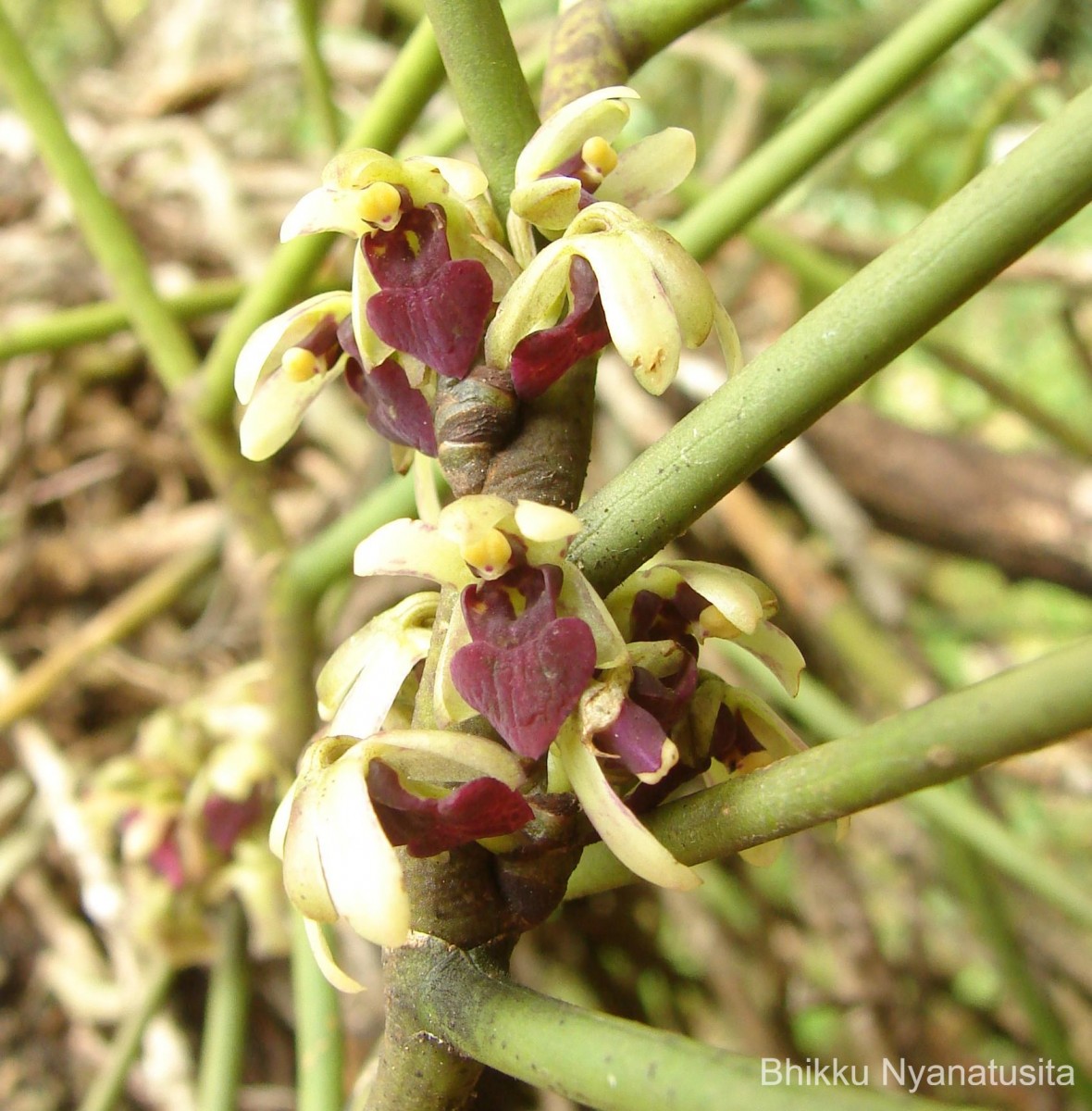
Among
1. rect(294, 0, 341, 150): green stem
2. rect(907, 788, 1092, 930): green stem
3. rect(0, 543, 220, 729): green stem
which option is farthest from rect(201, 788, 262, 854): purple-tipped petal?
rect(294, 0, 341, 150): green stem

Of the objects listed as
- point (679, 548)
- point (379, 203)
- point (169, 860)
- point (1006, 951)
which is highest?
point (379, 203)

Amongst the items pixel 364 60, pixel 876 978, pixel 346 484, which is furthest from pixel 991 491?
pixel 364 60

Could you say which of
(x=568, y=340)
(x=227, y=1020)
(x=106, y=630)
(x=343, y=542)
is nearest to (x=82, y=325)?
(x=106, y=630)

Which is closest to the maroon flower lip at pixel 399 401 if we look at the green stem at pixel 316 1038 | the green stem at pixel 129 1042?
the green stem at pixel 316 1038

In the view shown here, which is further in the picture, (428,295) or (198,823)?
(198,823)

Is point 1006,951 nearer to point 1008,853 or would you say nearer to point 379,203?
point 1008,853

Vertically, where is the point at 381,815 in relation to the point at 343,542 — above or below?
above

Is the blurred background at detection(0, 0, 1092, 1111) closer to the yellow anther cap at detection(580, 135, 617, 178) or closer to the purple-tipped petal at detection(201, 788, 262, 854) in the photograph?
the purple-tipped petal at detection(201, 788, 262, 854)
